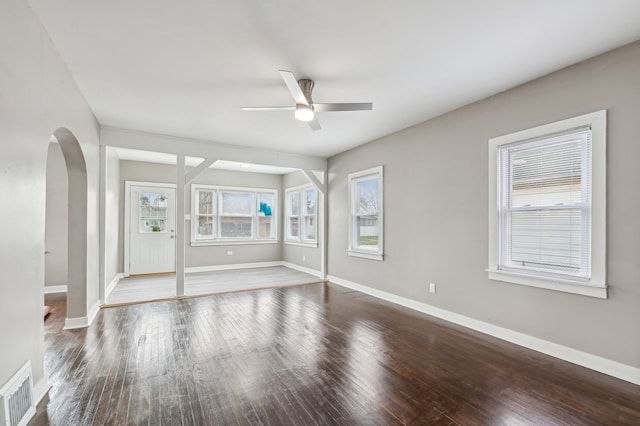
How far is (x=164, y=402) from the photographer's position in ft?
7.04

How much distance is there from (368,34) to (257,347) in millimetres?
3059

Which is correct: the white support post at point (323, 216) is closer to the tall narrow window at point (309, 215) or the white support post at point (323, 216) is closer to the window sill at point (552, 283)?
the tall narrow window at point (309, 215)

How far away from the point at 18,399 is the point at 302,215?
20.6ft

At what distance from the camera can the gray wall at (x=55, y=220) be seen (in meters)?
5.39

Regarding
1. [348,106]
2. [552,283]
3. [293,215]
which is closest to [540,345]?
[552,283]

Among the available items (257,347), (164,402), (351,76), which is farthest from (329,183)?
(164,402)

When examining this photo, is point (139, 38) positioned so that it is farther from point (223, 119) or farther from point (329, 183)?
point (329, 183)

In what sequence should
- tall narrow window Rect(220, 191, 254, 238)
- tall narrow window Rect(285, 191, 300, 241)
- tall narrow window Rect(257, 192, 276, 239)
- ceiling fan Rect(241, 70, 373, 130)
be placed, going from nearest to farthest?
ceiling fan Rect(241, 70, 373, 130) < tall narrow window Rect(220, 191, 254, 238) < tall narrow window Rect(285, 191, 300, 241) < tall narrow window Rect(257, 192, 276, 239)

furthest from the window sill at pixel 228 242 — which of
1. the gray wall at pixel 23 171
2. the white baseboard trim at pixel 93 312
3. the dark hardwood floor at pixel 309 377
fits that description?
the gray wall at pixel 23 171

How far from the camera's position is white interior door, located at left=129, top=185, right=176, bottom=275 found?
6.82 m

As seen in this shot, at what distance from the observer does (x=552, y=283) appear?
9.54 feet

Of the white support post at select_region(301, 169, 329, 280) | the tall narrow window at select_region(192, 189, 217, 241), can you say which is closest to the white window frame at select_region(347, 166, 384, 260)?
the white support post at select_region(301, 169, 329, 280)

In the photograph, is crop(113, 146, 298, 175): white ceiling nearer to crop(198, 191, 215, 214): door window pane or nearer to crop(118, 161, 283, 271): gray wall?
crop(118, 161, 283, 271): gray wall

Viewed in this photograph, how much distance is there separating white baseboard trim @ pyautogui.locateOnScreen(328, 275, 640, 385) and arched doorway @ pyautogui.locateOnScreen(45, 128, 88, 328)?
4.32 meters
